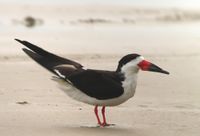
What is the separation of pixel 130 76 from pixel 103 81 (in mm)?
273

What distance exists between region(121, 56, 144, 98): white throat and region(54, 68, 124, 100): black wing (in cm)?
5

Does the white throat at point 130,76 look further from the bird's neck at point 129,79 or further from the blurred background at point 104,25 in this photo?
the blurred background at point 104,25

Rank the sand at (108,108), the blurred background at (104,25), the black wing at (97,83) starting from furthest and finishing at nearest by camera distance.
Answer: the blurred background at (104,25)
the sand at (108,108)
the black wing at (97,83)

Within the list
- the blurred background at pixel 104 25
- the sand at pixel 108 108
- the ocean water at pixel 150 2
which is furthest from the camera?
the ocean water at pixel 150 2

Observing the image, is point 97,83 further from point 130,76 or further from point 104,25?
point 104,25

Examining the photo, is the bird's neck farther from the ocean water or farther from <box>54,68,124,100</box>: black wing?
the ocean water

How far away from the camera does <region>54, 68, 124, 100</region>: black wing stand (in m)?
6.08

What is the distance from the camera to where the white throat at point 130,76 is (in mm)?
6086

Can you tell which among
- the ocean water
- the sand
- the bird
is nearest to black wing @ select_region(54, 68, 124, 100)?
the bird

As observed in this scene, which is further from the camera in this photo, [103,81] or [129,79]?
[103,81]

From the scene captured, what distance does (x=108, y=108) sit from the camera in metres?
7.35

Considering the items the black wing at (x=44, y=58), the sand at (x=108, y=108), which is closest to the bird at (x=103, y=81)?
the black wing at (x=44, y=58)

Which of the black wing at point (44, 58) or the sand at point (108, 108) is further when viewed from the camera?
the black wing at point (44, 58)

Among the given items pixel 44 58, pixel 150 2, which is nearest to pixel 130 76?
pixel 44 58
